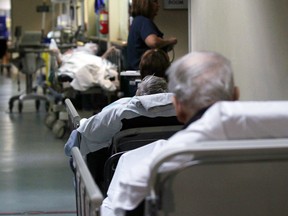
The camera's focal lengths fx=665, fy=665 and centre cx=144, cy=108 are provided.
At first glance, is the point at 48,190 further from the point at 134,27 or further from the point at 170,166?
the point at 170,166

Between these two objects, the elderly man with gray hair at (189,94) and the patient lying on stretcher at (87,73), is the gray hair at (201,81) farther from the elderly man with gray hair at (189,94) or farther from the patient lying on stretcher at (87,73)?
the patient lying on stretcher at (87,73)

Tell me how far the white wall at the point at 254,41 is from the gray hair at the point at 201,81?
177 centimetres

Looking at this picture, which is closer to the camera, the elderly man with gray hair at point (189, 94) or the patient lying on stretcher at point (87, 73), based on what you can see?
the elderly man with gray hair at point (189, 94)

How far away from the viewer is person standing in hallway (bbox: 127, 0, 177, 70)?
5.09 metres

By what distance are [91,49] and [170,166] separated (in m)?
6.61

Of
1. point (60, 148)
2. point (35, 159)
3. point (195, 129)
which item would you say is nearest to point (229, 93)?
point (195, 129)

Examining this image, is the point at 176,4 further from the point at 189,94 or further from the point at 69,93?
the point at 189,94

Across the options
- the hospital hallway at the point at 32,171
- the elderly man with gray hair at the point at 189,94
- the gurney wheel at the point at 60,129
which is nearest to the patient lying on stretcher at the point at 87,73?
the gurney wheel at the point at 60,129

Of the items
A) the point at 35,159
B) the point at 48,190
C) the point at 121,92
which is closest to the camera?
the point at 48,190

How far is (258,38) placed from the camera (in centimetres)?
397

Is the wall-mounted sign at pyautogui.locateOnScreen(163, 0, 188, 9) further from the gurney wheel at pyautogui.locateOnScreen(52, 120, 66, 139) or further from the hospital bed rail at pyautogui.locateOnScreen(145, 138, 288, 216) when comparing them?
the hospital bed rail at pyautogui.locateOnScreen(145, 138, 288, 216)

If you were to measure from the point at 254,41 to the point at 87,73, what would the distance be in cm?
350

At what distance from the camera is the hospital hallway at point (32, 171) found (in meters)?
4.59

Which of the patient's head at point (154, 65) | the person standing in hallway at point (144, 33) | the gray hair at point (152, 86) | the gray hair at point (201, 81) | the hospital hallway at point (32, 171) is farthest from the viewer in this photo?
the person standing in hallway at point (144, 33)
